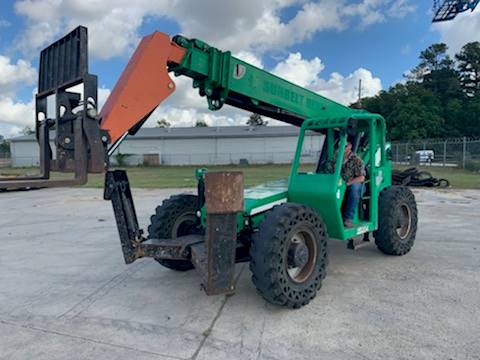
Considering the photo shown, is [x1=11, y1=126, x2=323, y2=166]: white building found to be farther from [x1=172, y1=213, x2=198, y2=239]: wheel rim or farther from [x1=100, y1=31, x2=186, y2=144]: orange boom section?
[x1=100, y1=31, x2=186, y2=144]: orange boom section

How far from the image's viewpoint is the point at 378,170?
235 inches

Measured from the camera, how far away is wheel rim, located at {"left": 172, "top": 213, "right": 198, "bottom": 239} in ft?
17.5

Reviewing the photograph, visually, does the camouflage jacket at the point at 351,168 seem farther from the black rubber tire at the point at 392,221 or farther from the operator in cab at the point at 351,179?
the black rubber tire at the point at 392,221

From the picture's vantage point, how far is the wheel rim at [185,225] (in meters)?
5.32

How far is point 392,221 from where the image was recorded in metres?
5.88

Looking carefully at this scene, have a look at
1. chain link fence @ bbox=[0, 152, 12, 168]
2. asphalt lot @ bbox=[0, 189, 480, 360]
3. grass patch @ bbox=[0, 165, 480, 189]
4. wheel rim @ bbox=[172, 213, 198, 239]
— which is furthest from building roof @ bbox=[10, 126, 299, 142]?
wheel rim @ bbox=[172, 213, 198, 239]

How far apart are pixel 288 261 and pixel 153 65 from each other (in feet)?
8.21

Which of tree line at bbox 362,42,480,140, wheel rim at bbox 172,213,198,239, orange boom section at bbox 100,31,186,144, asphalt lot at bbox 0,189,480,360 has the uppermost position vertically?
tree line at bbox 362,42,480,140

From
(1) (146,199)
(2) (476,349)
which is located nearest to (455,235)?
(2) (476,349)

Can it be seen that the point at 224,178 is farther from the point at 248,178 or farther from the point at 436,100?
the point at 436,100

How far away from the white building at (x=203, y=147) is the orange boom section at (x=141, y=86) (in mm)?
43728

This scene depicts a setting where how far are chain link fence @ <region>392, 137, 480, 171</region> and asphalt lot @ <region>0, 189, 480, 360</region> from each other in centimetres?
2444

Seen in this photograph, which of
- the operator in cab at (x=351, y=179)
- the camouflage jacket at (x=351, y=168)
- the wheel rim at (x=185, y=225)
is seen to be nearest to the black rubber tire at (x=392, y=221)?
the operator in cab at (x=351, y=179)

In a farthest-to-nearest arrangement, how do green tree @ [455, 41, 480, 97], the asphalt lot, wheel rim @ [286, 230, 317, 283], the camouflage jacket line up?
green tree @ [455, 41, 480, 97], the camouflage jacket, wheel rim @ [286, 230, 317, 283], the asphalt lot
